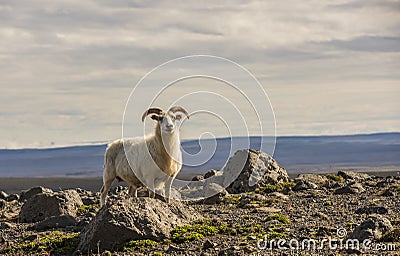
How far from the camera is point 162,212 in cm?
1989

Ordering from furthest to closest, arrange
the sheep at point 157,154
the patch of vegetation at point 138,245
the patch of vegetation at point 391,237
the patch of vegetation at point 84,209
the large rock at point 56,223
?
the patch of vegetation at point 84,209 < the sheep at point 157,154 < the large rock at point 56,223 < the patch of vegetation at point 138,245 < the patch of vegetation at point 391,237

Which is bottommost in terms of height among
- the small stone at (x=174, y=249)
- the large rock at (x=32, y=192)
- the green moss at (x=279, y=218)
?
the large rock at (x=32, y=192)

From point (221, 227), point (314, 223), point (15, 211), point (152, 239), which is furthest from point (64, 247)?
point (15, 211)

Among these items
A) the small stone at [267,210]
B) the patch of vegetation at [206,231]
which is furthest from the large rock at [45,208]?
the patch of vegetation at [206,231]

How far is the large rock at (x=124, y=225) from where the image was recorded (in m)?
18.5

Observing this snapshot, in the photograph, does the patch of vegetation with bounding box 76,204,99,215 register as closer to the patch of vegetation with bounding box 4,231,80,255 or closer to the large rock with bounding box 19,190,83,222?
the large rock with bounding box 19,190,83,222

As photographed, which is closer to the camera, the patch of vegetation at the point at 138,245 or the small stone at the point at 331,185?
the patch of vegetation at the point at 138,245

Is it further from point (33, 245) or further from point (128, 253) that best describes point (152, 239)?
point (33, 245)

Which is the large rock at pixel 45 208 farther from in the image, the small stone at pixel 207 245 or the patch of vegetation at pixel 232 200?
the small stone at pixel 207 245

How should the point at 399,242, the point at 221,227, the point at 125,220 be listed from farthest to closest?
the point at 221,227
the point at 125,220
the point at 399,242

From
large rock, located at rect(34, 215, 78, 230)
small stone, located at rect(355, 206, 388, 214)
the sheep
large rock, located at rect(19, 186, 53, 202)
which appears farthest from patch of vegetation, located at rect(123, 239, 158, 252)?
large rock, located at rect(19, 186, 53, 202)

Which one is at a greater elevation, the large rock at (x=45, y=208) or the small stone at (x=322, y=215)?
the small stone at (x=322, y=215)

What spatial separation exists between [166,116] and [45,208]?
5299 mm

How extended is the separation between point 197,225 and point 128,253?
8.97 ft
